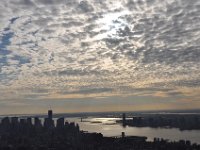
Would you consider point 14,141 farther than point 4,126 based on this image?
No

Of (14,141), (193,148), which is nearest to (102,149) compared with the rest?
(193,148)

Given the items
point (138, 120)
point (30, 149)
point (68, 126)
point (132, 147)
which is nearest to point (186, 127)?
point (138, 120)

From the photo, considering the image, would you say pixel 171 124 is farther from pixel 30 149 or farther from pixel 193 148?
pixel 30 149

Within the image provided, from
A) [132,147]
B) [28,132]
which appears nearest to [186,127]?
[28,132]

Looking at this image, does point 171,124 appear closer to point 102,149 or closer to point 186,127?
point 186,127

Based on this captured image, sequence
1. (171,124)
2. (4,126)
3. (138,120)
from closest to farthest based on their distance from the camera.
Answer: (4,126) < (171,124) < (138,120)

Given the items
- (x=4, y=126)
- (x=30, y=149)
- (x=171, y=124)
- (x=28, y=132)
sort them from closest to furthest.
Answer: (x=30, y=149) < (x=28, y=132) < (x=4, y=126) < (x=171, y=124)

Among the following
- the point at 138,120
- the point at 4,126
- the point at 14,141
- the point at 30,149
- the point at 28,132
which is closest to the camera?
the point at 30,149

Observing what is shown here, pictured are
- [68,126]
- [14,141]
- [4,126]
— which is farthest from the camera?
[4,126]
